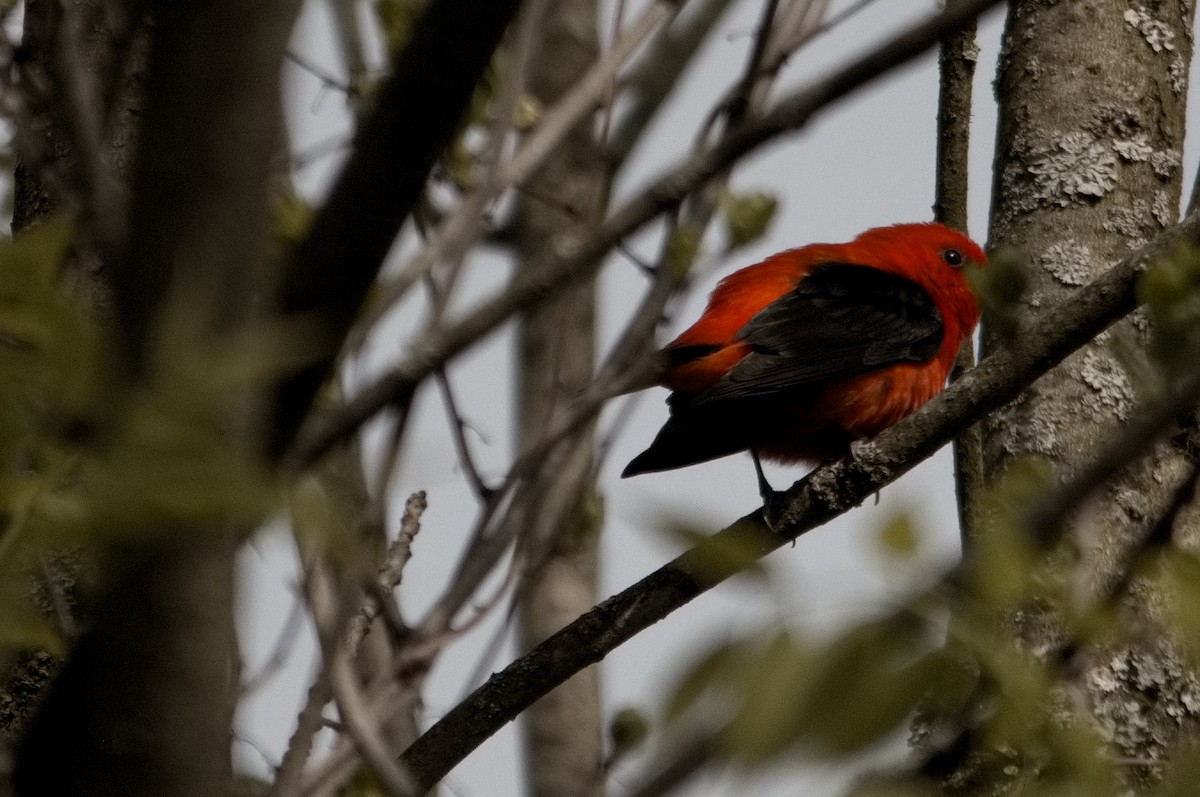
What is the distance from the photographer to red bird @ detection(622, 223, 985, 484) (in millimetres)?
5602

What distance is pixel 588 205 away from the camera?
10.6ft

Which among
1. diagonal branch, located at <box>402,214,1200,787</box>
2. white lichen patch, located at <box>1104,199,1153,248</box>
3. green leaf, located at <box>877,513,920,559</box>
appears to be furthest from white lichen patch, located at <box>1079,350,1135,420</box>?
green leaf, located at <box>877,513,920,559</box>

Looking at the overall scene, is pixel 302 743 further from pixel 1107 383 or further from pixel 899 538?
pixel 1107 383

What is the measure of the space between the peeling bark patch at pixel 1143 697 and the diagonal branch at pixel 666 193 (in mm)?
2252

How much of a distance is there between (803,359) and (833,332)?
1.02ft

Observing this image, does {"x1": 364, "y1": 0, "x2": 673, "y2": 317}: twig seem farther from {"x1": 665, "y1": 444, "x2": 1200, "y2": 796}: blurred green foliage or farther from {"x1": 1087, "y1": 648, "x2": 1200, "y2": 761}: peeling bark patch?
{"x1": 1087, "y1": 648, "x2": 1200, "y2": 761}: peeling bark patch

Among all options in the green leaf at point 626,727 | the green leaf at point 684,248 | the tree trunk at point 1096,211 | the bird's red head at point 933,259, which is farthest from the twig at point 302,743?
the bird's red head at point 933,259

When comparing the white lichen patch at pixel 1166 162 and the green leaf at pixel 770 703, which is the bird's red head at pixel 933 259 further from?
A: the green leaf at pixel 770 703

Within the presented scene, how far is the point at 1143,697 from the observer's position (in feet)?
12.0

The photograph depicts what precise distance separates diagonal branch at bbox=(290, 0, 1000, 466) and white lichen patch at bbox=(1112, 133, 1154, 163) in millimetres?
2860

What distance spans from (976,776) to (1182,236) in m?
1.40

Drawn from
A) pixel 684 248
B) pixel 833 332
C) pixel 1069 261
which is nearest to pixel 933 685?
pixel 684 248

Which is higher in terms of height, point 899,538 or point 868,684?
point 899,538

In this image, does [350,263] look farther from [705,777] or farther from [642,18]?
[642,18]
